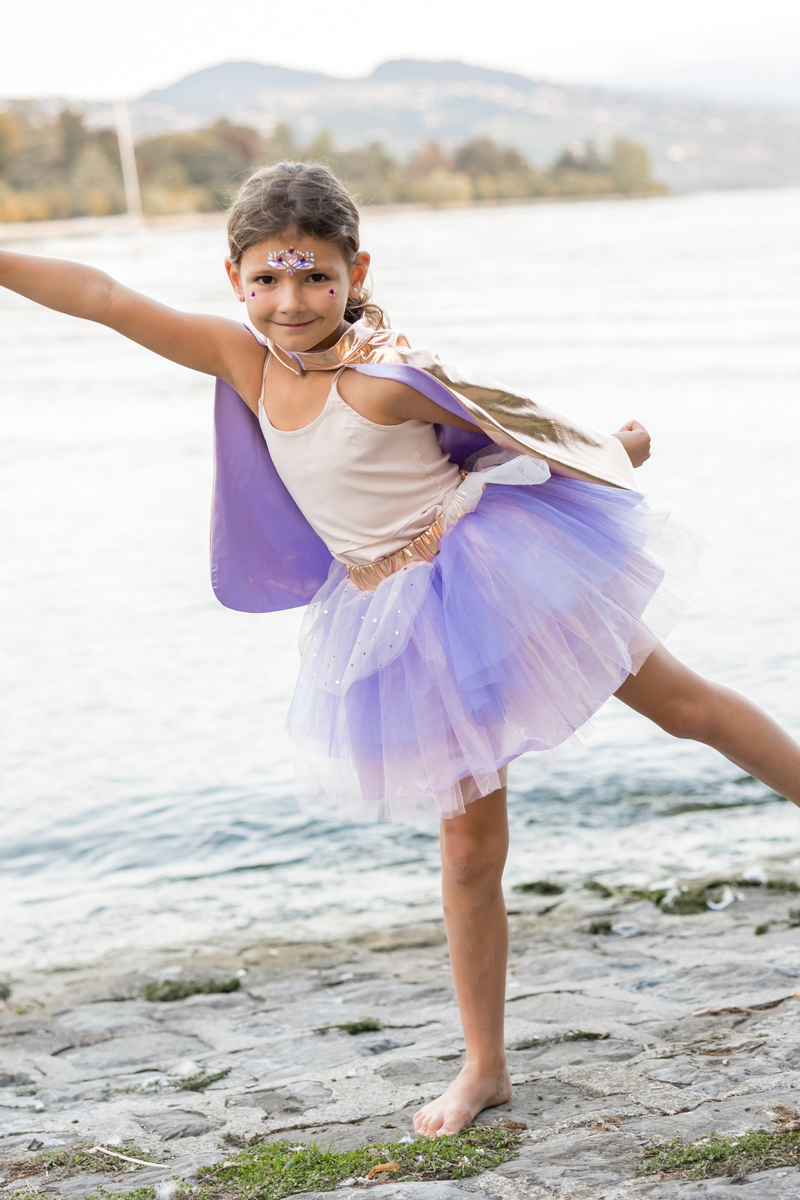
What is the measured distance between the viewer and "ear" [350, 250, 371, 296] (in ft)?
8.64

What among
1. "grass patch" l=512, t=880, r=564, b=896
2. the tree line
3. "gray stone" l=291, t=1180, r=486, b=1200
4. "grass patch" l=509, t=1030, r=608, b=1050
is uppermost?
the tree line

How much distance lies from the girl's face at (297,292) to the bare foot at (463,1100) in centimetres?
158

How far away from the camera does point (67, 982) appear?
4.29m

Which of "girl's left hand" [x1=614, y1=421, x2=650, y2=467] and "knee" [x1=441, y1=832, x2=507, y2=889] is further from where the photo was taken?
"girl's left hand" [x1=614, y1=421, x2=650, y2=467]

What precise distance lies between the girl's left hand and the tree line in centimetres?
7077

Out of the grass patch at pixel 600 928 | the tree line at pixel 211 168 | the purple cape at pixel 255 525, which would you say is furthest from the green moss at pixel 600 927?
the tree line at pixel 211 168

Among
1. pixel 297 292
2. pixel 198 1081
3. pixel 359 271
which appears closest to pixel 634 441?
pixel 359 271

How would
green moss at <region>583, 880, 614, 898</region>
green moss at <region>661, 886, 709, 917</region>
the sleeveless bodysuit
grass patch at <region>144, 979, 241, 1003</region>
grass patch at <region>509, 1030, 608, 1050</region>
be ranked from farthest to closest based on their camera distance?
green moss at <region>583, 880, 614, 898</region> < green moss at <region>661, 886, 709, 917</region> < grass patch at <region>144, 979, 241, 1003</region> < grass patch at <region>509, 1030, 608, 1050</region> < the sleeveless bodysuit

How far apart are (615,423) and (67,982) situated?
10937 mm

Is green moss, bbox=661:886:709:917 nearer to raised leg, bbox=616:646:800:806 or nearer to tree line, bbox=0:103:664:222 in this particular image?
raised leg, bbox=616:646:800:806

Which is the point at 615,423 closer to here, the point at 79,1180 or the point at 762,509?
the point at 762,509

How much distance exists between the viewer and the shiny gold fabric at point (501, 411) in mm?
2461

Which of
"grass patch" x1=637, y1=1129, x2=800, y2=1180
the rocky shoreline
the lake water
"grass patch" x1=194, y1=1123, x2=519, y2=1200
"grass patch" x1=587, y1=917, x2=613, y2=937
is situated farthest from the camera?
the lake water

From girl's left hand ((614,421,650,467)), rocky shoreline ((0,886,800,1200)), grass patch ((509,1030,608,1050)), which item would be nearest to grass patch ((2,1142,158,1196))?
rocky shoreline ((0,886,800,1200))
